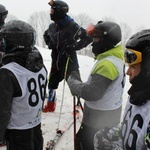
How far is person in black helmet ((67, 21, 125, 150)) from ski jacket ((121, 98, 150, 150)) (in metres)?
0.64

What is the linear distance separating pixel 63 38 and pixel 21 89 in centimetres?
260

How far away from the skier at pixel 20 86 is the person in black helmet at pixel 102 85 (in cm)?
44

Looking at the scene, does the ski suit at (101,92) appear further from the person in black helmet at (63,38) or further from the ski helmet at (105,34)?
the person in black helmet at (63,38)

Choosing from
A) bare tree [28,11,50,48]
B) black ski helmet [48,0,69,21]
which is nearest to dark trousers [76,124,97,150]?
black ski helmet [48,0,69,21]

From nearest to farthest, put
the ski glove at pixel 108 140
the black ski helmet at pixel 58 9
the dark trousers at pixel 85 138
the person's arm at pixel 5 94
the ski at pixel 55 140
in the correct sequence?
1. the ski glove at pixel 108 140
2. the person's arm at pixel 5 94
3. the dark trousers at pixel 85 138
4. the ski at pixel 55 140
5. the black ski helmet at pixel 58 9

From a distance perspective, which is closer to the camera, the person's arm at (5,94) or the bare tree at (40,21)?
the person's arm at (5,94)

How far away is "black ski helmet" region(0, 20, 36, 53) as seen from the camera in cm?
239

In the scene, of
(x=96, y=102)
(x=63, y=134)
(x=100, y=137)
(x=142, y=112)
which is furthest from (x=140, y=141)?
(x=63, y=134)

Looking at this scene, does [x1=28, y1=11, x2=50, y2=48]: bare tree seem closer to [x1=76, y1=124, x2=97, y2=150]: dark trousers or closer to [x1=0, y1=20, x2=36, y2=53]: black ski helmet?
[x1=76, y1=124, x2=97, y2=150]: dark trousers

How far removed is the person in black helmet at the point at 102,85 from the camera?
2484mm

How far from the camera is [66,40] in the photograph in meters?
4.78

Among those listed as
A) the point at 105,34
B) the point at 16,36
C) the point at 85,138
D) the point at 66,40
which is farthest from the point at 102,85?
the point at 66,40

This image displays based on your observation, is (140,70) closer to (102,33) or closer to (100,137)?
(100,137)

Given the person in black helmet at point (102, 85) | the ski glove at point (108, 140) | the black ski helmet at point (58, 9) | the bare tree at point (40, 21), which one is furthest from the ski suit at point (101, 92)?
the bare tree at point (40, 21)
